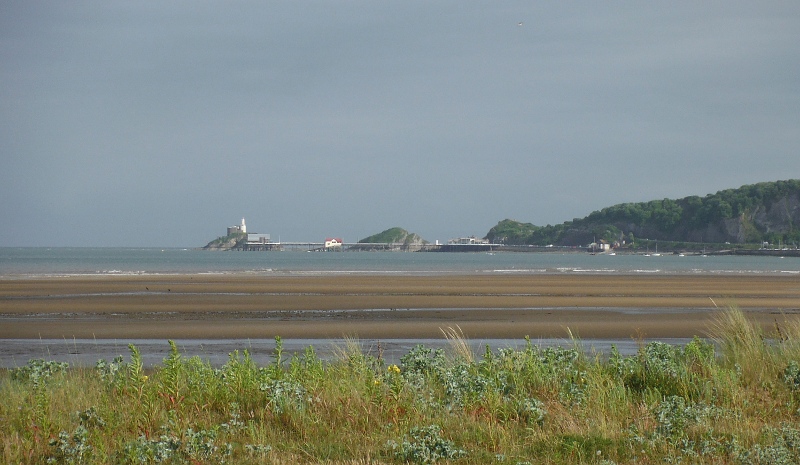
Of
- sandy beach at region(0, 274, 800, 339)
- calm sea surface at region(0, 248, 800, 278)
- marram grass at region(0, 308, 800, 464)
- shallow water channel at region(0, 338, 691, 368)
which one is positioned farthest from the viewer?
calm sea surface at region(0, 248, 800, 278)

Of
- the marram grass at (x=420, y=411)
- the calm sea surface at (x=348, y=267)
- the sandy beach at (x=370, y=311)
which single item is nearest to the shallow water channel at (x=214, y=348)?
the sandy beach at (x=370, y=311)

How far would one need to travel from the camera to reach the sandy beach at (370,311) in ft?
64.6

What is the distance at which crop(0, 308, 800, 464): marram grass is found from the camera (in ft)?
21.9

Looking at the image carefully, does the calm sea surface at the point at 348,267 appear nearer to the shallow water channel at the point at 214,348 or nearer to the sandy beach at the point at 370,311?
the sandy beach at the point at 370,311

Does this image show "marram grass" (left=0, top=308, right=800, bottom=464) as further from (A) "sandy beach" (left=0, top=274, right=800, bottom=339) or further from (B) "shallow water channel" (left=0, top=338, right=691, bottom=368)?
(B) "shallow water channel" (left=0, top=338, right=691, bottom=368)

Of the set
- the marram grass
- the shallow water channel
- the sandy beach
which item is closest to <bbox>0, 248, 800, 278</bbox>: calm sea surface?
the sandy beach

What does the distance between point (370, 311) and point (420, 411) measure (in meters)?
18.4

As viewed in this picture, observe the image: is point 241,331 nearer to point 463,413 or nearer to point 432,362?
point 432,362

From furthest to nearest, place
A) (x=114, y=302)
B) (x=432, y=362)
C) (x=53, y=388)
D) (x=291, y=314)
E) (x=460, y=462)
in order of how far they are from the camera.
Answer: (x=114, y=302), (x=291, y=314), (x=432, y=362), (x=53, y=388), (x=460, y=462)

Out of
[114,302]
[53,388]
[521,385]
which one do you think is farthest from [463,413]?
[114,302]

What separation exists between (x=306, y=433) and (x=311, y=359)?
5.92ft

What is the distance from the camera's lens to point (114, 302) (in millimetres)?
29938

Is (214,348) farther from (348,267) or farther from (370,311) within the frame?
(348,267)

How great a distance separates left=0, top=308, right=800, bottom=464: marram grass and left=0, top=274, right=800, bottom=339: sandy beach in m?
4.00
